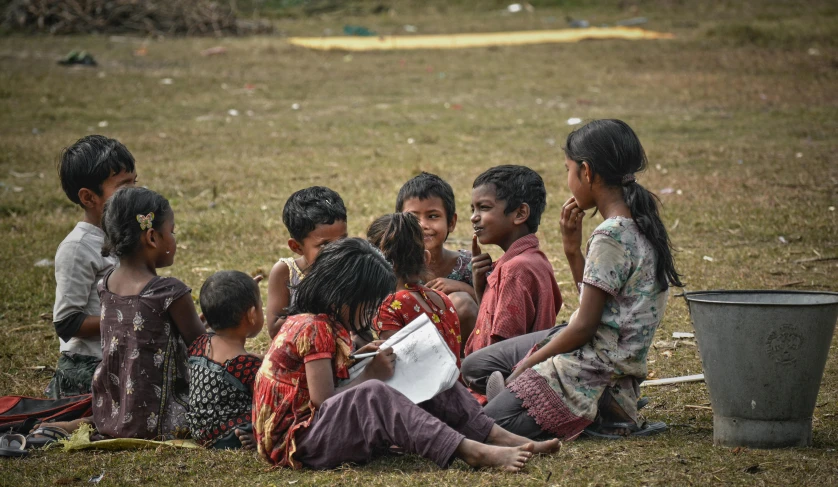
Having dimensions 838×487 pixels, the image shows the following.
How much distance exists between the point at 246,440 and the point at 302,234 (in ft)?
3.79

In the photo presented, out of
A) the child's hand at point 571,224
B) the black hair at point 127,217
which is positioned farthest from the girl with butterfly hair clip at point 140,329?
the child's hand at point 571,224

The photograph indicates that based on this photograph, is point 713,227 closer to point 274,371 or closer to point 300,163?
point 300,163

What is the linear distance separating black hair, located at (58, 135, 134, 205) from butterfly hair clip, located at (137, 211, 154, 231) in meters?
0.79

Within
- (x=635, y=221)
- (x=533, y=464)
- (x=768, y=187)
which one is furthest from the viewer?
(x=768, y=187)

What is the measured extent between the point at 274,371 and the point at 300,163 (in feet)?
23.0

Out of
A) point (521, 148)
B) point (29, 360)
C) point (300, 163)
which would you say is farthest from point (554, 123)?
point (29, 360)

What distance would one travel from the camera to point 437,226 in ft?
15.5

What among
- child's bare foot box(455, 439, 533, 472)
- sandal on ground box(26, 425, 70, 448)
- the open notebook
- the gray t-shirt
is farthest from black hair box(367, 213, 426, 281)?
sandal on ground box(26, 425, 70, 448)

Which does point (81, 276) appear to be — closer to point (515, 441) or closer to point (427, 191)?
point (427, 191)

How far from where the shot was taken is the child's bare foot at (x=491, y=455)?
3.19 m

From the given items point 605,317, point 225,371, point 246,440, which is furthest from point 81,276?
point 605,317

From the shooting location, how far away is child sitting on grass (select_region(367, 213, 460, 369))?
391 centimetres

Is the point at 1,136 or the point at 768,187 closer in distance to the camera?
the point at 768,187

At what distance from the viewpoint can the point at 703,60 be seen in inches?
659
